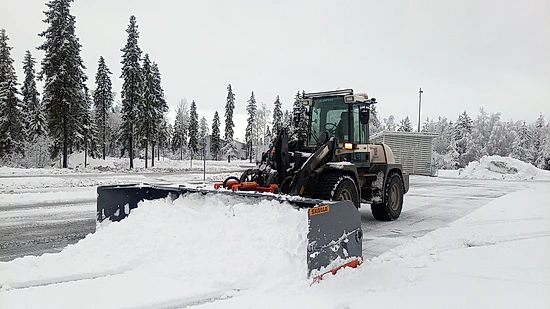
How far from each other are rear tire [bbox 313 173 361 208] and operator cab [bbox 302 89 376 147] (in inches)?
46.1

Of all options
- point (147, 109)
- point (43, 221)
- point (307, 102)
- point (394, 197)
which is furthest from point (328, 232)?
point (147, 109)

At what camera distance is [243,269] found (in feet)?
14.3

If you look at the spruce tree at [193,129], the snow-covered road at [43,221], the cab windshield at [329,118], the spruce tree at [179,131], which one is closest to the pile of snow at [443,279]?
the cab windshield at [329,118]

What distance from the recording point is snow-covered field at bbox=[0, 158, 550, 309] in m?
3.89

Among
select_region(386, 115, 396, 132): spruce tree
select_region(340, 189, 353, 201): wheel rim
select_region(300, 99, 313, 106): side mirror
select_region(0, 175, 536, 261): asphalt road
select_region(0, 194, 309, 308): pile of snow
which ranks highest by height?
select_region(386, 115, 396, 132): spruce tree

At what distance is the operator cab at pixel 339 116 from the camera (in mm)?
8445

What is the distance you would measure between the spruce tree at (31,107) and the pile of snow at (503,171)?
41.0 meters

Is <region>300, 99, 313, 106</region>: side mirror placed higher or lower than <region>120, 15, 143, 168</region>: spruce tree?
lower

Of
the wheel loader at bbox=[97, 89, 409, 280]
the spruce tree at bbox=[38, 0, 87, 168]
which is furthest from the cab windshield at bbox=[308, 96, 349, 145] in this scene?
the spruce tree at bbox=[38, 0, 87, 168]

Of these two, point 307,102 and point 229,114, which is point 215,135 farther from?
point 307,102

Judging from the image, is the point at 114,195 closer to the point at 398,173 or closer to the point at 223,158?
the point at 398,173

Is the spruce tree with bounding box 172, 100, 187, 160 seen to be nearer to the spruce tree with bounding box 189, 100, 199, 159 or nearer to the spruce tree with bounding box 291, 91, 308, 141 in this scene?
the spruce tree with bounding box 189, 100, 199, 159

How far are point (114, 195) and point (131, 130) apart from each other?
36606mm

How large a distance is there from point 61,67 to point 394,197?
30291 mm
